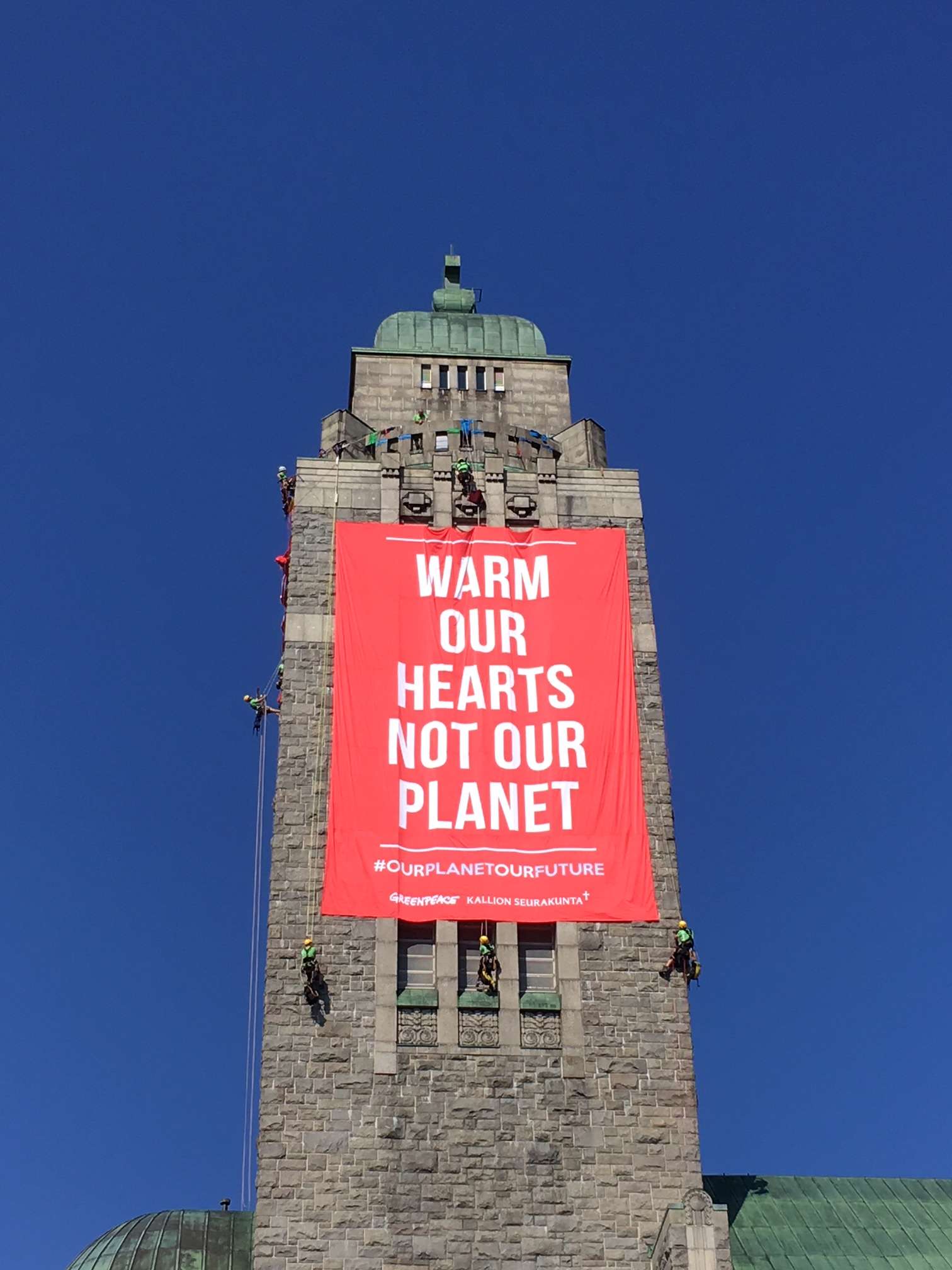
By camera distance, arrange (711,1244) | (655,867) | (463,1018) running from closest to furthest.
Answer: (711,1244) < (463,1018) < (655,867)

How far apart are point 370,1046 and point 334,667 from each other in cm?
913

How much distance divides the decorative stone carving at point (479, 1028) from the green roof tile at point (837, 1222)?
649 cm

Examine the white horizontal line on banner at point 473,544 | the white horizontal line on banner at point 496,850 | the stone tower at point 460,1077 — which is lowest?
the stone tower at point 460,1077

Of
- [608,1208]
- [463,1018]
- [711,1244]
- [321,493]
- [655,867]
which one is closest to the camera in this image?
Answer: [711,1244]

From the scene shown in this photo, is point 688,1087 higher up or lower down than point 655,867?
lower down

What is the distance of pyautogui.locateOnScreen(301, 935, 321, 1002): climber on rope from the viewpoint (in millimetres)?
35844

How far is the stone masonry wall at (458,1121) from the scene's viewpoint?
33281 mm

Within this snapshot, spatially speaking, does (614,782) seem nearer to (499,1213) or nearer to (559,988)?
(559,988)

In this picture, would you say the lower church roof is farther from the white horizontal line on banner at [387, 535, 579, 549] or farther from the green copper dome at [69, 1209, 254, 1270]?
the white horizontal line on banner at [387, 535, 579, 549]

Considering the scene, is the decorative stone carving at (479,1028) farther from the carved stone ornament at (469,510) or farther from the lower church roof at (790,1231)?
the carved stone ornament at (469,510)

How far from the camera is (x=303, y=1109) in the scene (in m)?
34.6

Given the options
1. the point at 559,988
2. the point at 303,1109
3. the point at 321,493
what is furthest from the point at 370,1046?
the point at 321,493

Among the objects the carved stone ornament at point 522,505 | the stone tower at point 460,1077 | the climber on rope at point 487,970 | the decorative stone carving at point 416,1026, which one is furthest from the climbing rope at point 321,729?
the carved stone ornament at point 522,505

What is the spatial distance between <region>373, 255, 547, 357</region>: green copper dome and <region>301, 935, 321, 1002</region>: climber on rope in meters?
19.6
